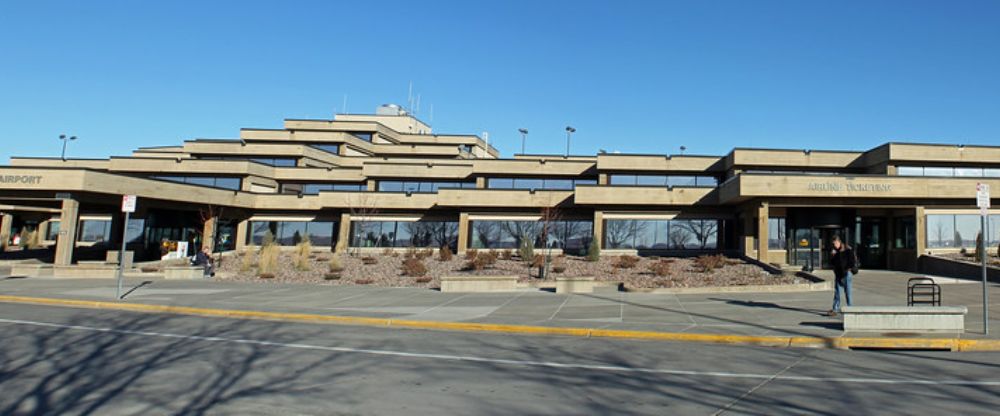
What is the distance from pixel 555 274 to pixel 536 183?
16158mm

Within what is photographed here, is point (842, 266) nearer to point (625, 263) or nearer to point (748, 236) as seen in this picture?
point (625, 263)

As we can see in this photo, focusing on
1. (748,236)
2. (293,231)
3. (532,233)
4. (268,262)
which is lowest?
(268,262)

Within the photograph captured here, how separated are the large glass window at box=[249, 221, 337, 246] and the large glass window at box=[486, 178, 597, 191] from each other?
12677mm

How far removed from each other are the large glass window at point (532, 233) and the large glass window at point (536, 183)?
388cm

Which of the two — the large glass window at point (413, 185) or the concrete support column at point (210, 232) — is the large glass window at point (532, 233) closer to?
the large glass window at point (413, 185)

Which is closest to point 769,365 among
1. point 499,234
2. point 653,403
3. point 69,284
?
point 653,403

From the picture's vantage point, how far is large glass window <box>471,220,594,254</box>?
35938 millimetres

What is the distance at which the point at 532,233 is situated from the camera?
36.6 metres

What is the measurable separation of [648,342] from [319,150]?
151 ft

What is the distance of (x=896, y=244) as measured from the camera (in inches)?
1104

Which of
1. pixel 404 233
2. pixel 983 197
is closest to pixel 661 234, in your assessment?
pixel 404 233

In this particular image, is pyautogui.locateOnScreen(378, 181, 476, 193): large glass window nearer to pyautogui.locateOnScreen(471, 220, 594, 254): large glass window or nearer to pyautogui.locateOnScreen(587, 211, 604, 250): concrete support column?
pyautogui.locateOnScreen(471, 220, 594, 254): large glass window

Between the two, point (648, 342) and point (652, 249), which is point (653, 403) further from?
point (652, 249)

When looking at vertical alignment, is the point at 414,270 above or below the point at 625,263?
below
